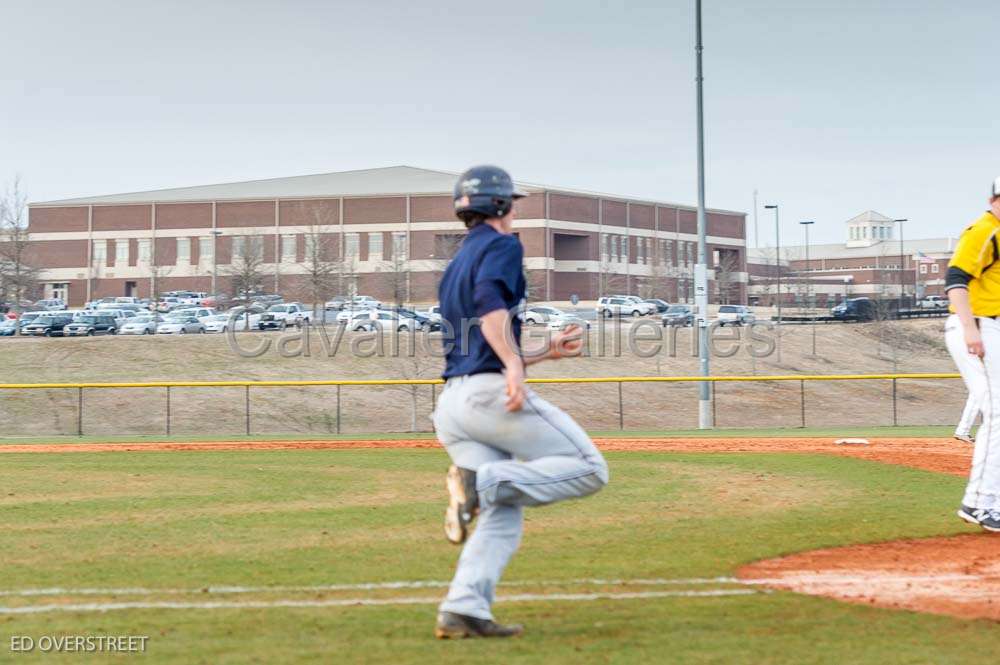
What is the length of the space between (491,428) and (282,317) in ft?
181

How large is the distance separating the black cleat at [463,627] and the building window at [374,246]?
80.2m

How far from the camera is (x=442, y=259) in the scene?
6644 cm

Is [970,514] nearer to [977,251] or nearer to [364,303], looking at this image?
[977,251]

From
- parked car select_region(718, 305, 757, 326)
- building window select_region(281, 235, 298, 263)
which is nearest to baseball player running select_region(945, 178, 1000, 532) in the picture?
parked car select_region(718, 305, 757, 326)

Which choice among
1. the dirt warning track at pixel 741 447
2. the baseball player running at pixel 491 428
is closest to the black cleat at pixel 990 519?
the baseball player running at pixel 491 428

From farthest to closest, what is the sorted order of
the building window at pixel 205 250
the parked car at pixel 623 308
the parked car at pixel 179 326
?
the building window at pixel 205 250 → the parked car at pixel 623 308 → the parked car at pixel 179 326

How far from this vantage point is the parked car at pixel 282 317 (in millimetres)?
58159

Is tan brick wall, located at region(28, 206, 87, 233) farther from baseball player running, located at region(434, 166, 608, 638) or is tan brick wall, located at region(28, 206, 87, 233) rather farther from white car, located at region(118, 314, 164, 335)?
baseball player running, located at region(434, 166, 608, 638)

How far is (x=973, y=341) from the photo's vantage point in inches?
320

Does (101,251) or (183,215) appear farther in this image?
(101,251)

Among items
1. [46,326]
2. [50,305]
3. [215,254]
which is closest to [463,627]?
[46,326]

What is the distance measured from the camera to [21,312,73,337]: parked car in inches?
2133

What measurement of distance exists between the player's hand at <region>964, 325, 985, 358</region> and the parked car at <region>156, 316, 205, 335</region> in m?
50.6

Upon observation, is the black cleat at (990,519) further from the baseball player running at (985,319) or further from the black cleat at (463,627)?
the black cleat at (463,627)
